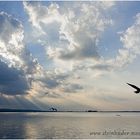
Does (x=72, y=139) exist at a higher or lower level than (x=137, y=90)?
lower

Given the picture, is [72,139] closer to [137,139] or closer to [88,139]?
[88,139]

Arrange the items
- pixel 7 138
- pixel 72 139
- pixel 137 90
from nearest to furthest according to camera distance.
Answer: pixel 137 90 < pixel 72 139 < pixel 7 138

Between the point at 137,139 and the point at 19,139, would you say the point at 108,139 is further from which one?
the point at 19,139

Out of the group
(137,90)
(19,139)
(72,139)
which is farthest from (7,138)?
(137,90)

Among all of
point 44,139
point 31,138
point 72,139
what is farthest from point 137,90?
point 31,138

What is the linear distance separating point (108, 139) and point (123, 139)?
10.6 feet

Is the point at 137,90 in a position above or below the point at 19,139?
above

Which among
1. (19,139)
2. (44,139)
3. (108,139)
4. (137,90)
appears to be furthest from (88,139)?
(137,90)

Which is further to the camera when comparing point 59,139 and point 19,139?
point 19,139

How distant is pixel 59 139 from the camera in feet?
182

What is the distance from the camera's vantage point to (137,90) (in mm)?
27984

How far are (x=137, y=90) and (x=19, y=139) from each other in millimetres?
36824

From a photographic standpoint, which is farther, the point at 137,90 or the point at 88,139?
the point at 88,139

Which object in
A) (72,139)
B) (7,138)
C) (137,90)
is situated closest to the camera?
(137,90)
